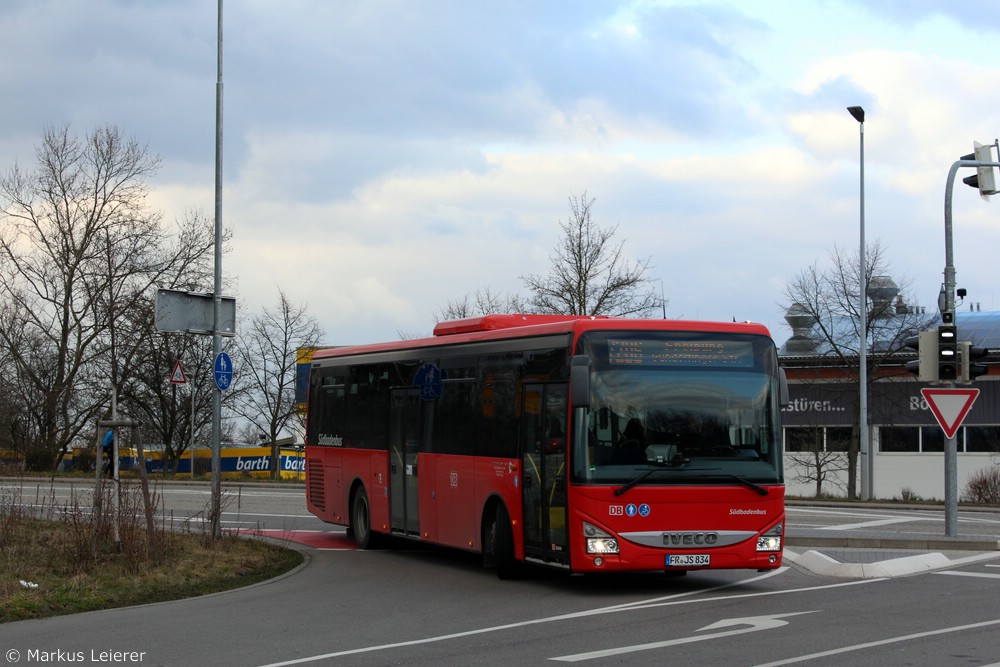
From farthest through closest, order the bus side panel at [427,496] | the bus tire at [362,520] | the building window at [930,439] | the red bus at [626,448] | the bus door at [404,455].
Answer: the building window at [930,439] < the bus tire at [362,520] < the bus door at [404,455] < the bus side panel at [427,496] < the red bus at [626,448]

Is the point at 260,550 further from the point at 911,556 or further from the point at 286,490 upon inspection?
the point at 286,490

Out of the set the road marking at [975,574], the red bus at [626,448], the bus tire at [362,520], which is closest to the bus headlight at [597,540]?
the red bus at [626,448]

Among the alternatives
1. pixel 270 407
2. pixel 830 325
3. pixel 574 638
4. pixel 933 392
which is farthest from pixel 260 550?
pixel 270 407

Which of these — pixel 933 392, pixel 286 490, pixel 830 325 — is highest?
pixel 830 325

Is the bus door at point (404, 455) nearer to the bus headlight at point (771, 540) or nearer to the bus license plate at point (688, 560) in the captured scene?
the bus license plate at point (688, 560)

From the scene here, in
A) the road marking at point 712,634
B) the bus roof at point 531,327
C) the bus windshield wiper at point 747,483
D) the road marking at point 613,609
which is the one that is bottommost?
the road marking at point 613,609

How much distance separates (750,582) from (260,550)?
7.00m

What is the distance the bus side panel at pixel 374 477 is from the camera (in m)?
18.4

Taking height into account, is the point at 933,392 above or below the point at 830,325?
below

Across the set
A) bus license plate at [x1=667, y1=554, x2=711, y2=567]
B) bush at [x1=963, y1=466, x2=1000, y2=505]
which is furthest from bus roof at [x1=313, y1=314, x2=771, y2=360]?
bush at [x1=963, y1=466, x2=1000, y2=505]

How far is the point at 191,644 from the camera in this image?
33.8 feet

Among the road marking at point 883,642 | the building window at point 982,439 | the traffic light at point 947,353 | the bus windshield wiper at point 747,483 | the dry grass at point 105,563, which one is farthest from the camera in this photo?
the building window at point 982,439

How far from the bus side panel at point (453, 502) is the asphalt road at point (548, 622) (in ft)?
1.60

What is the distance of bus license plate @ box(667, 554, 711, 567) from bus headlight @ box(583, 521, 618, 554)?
629mm
